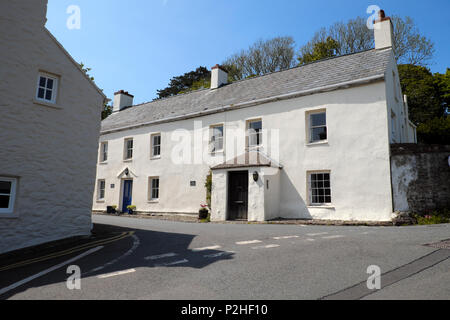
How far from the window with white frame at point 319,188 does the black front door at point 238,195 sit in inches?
124

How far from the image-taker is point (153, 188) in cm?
2075

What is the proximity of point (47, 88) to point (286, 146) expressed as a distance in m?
10.7

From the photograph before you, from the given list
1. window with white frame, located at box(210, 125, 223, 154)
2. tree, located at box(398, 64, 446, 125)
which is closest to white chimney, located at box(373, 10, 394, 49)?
window with white frame, located at box(210, 125, 223, 154)

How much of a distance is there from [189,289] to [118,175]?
742 inches

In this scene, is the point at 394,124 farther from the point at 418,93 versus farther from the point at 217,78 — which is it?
the point at 418,93

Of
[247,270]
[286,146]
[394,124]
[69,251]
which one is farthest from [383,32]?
[69,251]

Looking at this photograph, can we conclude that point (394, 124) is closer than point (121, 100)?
Yes

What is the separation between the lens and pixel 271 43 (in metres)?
34.9

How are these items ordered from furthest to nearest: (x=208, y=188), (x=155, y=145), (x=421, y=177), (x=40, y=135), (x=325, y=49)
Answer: (x=325, y=49)
(x=155, y=145)
(x=208, y=188)
(x=421, y=177)
(x=40, y=135)

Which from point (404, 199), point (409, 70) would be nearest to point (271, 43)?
point (409, 70)

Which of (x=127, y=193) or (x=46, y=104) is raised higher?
(x=46, y=104)

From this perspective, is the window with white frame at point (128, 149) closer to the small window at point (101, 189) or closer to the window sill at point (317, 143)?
the small window at point (101, 189)

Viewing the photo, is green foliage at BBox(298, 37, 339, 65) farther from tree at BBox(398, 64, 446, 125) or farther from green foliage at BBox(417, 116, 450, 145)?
green foliage at BBox(417, 116, 450, 145)

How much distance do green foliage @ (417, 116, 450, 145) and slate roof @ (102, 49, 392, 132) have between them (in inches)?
432
